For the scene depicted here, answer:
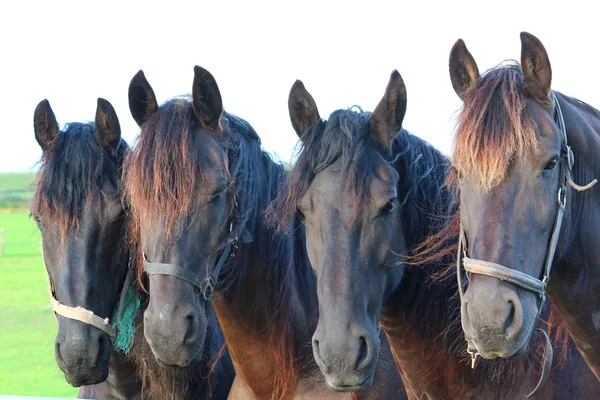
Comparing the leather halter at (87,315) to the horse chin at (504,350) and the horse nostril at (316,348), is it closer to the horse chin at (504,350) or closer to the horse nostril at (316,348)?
the horse nostril at (316,348)

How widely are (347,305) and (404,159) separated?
906 millimetres

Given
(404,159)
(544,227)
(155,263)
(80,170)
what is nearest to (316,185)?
(404,159)

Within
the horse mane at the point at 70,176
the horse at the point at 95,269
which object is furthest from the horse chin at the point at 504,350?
the horse mane at the point at 70,176

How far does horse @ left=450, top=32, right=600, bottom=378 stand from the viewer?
284cm

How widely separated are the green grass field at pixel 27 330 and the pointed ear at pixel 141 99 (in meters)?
0.85

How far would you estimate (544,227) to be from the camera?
2947 millimetres

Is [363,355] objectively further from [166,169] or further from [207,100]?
[207,100]

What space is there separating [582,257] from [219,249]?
5.49ft

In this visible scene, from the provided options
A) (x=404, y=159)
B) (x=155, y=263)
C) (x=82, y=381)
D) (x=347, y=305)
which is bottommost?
(x=82, y=381)

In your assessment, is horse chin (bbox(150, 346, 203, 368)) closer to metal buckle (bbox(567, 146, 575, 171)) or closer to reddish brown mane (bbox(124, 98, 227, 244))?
reddish brown mane (bbox(124, 98, 227, 244))

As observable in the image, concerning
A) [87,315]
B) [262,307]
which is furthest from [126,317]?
[262,307]

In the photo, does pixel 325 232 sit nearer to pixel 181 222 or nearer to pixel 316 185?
pixel 316 185

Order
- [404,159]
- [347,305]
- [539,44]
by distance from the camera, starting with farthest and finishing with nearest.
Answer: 1. [404,159]
2. [347,305]
3. [539,44]

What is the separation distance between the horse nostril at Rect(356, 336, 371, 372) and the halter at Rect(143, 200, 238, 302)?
2.86 ft
